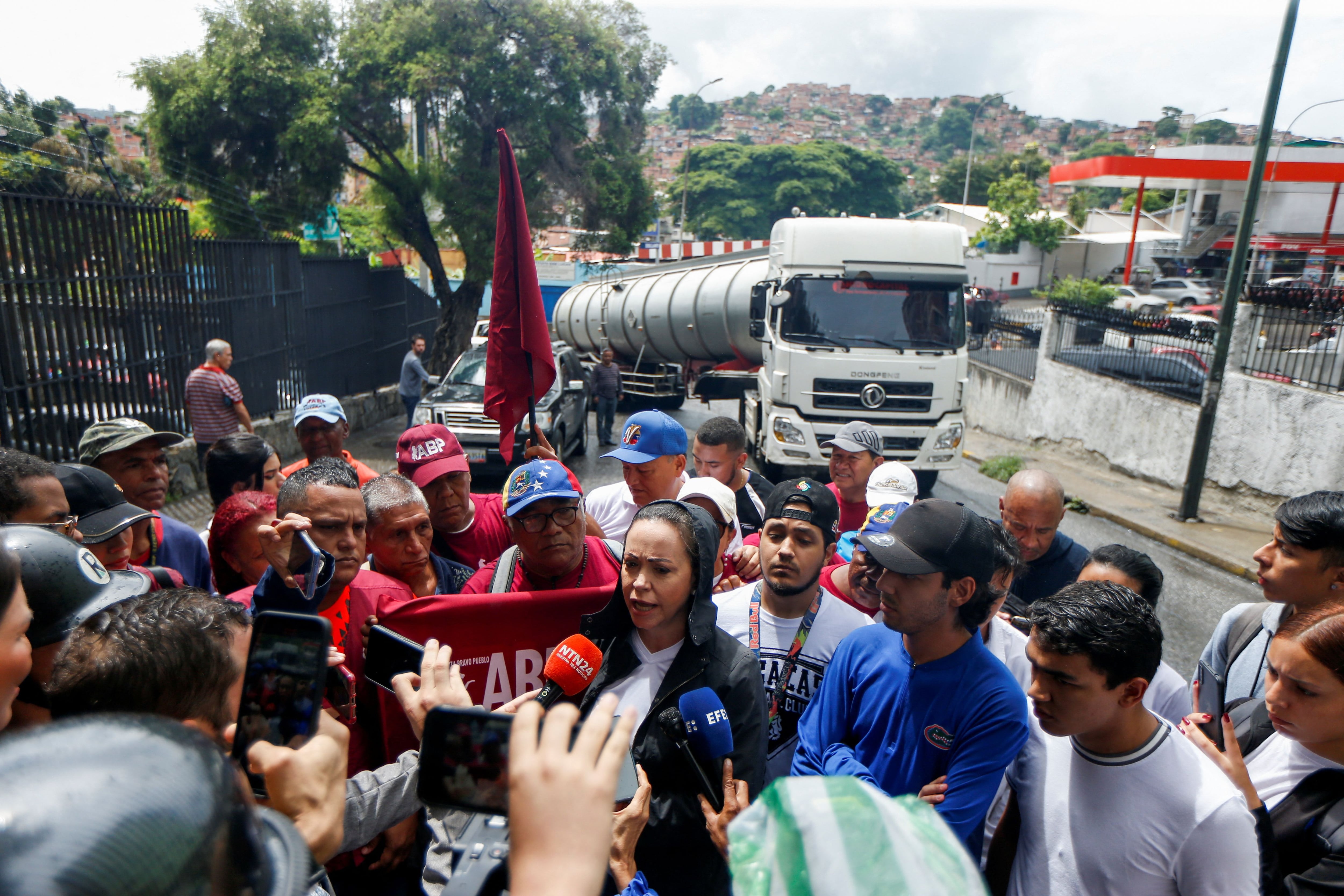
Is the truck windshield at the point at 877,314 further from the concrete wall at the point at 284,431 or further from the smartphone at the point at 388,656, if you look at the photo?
the smartphone at the point at 388,656

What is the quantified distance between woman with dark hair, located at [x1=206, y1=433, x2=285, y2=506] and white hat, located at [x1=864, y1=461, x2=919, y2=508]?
3.01 m

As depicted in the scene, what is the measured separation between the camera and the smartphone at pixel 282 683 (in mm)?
1437

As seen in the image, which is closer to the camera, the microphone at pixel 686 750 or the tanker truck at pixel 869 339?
the microphone at pixel 686 750

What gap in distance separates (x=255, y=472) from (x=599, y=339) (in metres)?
15.8

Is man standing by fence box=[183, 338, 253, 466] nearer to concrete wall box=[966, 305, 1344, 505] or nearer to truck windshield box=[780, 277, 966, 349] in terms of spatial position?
truck windshield box=[780, 277, 966, 349]

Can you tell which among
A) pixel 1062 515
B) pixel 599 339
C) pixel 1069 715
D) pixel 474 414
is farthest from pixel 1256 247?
pixel 1069 715

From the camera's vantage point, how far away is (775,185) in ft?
208

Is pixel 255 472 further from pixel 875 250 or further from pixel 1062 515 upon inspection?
pixel 875 250

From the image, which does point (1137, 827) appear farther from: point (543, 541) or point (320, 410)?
point (320, 410)

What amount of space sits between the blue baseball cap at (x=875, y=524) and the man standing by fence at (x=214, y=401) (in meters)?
6.77

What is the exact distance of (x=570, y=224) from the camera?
→ 63.3ft

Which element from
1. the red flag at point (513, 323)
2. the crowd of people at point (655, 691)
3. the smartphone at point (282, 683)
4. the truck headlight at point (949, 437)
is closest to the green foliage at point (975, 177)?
the truck headlight at point (949, 437)

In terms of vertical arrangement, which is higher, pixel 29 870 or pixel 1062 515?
pixel 29 870

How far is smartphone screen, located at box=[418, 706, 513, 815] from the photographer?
3.91 feet
